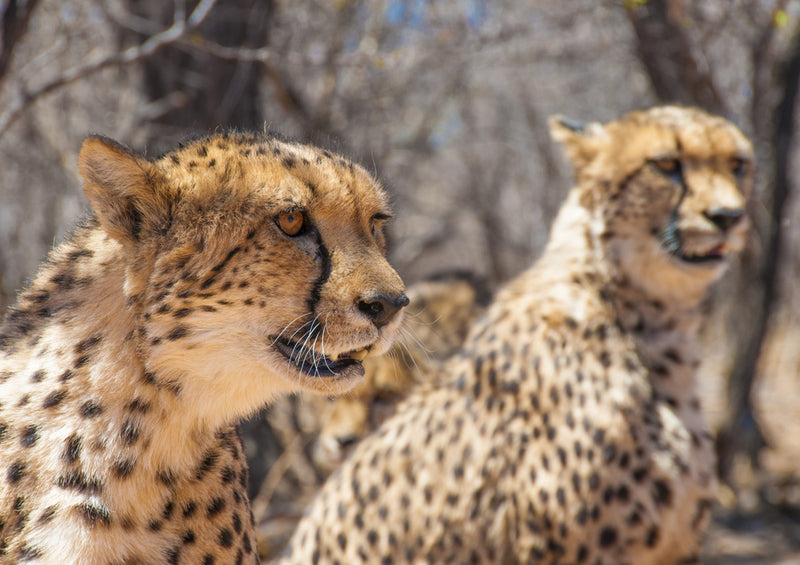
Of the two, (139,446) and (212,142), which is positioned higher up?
(212,142)

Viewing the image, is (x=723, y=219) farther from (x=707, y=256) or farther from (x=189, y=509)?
(x=189, y=509)

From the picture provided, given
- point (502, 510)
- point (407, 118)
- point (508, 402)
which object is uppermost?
point (407, 118)

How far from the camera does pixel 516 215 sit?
35.4 feet

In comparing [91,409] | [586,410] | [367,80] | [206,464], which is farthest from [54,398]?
[367,80]

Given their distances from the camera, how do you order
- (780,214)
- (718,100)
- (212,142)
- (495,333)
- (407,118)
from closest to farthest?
(212,142) < (495,333) < (718,100) < (780,214) < (407,118)

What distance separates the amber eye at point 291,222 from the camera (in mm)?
1832

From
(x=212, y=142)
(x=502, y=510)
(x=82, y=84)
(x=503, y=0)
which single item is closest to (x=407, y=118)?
(x=503, y=0)

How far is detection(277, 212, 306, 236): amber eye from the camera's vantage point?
1.83m

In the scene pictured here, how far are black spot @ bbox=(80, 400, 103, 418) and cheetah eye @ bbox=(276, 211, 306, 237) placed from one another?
1.66 feet

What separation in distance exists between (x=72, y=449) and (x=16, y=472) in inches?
4.6

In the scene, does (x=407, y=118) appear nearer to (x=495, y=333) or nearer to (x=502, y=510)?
(x=495, y=333)

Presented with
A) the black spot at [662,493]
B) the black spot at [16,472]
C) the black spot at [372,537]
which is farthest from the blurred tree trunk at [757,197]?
the black spot at [16,472]

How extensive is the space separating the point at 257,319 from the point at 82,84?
525cm

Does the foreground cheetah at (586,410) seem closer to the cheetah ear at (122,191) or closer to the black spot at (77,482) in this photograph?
the black spot at (77,482)
